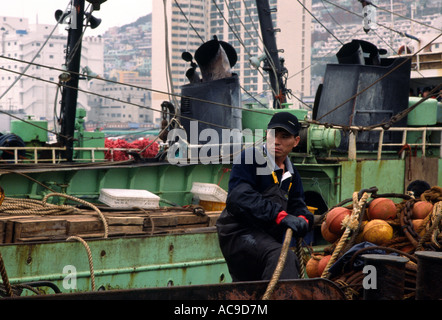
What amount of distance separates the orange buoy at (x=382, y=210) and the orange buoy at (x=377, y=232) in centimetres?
31

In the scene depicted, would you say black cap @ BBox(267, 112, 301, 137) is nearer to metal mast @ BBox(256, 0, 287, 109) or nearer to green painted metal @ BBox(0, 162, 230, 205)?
green painted metal @ BBox(0, 162, 230, 205)

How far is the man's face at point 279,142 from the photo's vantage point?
197 inches

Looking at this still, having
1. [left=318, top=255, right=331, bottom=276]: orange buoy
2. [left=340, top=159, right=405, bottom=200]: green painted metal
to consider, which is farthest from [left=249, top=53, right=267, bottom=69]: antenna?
[left=318, top=255, right=331, bottom=276]: orange buoy

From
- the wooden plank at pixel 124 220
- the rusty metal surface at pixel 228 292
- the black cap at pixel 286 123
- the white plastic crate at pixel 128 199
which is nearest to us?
the rusty metal surface at pixel 228 292

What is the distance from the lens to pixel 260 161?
498 cm

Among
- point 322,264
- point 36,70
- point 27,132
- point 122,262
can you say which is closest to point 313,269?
point 322,264

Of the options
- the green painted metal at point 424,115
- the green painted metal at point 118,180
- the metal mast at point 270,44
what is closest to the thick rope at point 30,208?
the green painted metal at point 118,180

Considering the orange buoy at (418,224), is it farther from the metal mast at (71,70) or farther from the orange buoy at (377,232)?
the metal mast at (71,70)

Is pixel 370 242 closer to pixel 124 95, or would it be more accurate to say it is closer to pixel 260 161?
pixel 260 161

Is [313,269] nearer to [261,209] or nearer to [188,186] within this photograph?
[261,209]

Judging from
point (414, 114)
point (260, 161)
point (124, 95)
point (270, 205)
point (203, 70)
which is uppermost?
point (124, 95)

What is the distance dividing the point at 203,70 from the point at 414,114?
5.49 m
